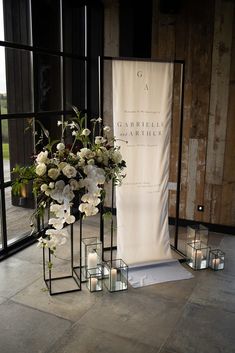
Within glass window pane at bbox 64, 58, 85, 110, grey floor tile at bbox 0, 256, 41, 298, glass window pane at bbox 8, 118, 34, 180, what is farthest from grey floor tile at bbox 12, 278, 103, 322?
glass window pane at bbox 64, 58, 85, 110

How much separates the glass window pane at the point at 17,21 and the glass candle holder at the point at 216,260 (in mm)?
3087

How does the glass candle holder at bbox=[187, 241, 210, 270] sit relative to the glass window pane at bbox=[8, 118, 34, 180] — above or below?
below

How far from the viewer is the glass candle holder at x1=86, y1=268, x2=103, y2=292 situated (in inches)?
135

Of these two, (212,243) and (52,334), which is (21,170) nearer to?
(52,334)

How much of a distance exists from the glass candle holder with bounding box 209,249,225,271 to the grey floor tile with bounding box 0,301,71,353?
5.49 ft

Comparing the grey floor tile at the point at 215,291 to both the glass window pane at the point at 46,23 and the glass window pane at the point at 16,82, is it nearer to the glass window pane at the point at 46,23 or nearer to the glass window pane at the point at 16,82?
the glass window pane at the point at 16,82

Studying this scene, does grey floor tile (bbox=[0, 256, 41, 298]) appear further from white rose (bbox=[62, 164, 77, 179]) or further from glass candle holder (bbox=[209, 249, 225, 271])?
glass candle holder (bbox=[209, 249, 225, 271])

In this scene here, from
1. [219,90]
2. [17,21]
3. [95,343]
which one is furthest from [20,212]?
[219,90]

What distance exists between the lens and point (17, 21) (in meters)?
4.35

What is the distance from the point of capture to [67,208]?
2.89m

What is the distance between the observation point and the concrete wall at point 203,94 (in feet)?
15.1

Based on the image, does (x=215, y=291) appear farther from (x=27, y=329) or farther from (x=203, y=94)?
(x=203, y=94)

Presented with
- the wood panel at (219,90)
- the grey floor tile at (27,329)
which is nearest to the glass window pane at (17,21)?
the wood panel at (219,90)

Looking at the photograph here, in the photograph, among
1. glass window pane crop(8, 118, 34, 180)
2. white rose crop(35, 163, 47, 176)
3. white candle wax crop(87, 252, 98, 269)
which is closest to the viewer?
white rose crop(35, 163, 47, 176)
